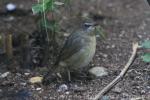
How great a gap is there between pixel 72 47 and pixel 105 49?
106cm

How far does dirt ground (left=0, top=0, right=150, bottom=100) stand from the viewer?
17.1ft

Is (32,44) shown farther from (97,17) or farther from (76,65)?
(97,17)

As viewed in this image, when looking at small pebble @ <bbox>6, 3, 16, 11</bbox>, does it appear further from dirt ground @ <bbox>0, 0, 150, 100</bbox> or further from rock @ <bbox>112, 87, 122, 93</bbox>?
rock @ <bbox>112, 87, 122, 93</bbox>

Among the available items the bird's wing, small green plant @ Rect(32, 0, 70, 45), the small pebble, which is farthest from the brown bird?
the small pebble

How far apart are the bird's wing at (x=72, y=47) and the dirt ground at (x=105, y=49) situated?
0.96ft

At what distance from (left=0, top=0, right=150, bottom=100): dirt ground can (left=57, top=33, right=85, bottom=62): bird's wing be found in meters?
0.29

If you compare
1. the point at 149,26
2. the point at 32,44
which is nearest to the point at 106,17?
the point at 149,26

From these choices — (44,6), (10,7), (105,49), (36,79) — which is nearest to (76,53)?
(36,79)

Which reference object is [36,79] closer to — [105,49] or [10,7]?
[105,49]

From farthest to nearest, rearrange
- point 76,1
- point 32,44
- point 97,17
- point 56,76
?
point 76,1
point 97,17
point 32,44
point 56,76

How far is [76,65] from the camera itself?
5492mm

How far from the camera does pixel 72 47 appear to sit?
5.48 metres

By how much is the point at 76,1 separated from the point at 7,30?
1.57 meters

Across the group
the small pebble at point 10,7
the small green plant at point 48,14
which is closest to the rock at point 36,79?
the small green plant at point 48,14
